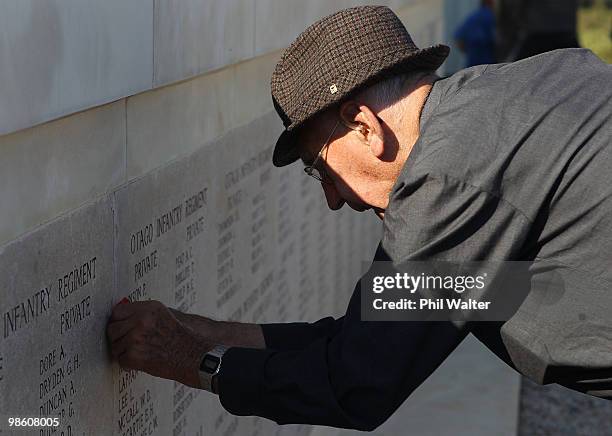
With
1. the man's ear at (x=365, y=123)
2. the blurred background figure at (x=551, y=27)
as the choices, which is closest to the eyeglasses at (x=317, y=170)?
the man's ear at (x=365, y=123)

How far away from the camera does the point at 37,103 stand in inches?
91.3

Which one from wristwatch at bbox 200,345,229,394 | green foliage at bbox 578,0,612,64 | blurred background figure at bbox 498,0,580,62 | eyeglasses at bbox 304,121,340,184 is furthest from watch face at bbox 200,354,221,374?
green foliage at bbox 578,0,612,64

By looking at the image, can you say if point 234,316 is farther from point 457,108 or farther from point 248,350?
point 457,108

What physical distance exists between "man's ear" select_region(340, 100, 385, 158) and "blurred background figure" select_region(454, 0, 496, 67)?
46.1 feet

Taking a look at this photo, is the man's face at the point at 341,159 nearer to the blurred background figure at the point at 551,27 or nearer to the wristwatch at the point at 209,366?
the wristwatch at the point at 209,366

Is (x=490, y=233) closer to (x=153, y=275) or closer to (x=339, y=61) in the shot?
(x=339, y=61)

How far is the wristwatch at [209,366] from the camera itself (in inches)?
110

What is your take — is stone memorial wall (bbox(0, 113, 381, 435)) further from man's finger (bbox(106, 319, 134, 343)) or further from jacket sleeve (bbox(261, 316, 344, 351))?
jacket sleeve (bbox(261, 316, 344, 351))

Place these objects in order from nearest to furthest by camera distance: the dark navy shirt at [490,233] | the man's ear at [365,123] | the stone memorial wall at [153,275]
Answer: the stone memorial wall at [153,275], the dark navy shirt at [490,233], the man's ear at [365,123]

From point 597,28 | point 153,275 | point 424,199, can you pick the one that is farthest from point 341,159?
point 597,28

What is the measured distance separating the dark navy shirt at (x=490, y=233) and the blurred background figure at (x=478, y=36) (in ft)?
46.0

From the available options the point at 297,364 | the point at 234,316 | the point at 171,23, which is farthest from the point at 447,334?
the point at 234,316

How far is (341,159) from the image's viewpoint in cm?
288

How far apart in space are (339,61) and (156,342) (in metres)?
0.81
